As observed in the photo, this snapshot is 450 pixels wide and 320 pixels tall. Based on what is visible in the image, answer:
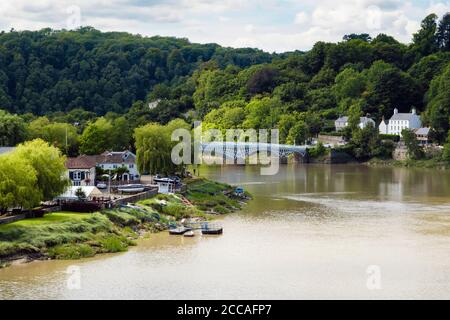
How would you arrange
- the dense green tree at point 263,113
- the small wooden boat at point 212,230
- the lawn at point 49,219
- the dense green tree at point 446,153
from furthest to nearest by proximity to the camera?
the dense green tree at point 263,113 < the dense green tree at point 446,153 < the small wooden boat at point 212,230 < the lawn at point 49,219

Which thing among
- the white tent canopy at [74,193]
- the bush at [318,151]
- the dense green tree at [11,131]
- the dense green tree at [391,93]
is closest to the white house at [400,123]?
the dense green tree at [391,93]

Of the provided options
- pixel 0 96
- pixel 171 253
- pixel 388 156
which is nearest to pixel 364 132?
pixel 388 156

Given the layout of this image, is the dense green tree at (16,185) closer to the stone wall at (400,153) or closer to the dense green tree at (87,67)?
the stone wall at (400,153)

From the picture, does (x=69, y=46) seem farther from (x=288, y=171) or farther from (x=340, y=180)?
(x=340, y=180)

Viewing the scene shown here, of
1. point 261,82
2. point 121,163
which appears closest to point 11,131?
point 121,163

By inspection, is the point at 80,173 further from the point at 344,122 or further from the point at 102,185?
the point at 344,122
